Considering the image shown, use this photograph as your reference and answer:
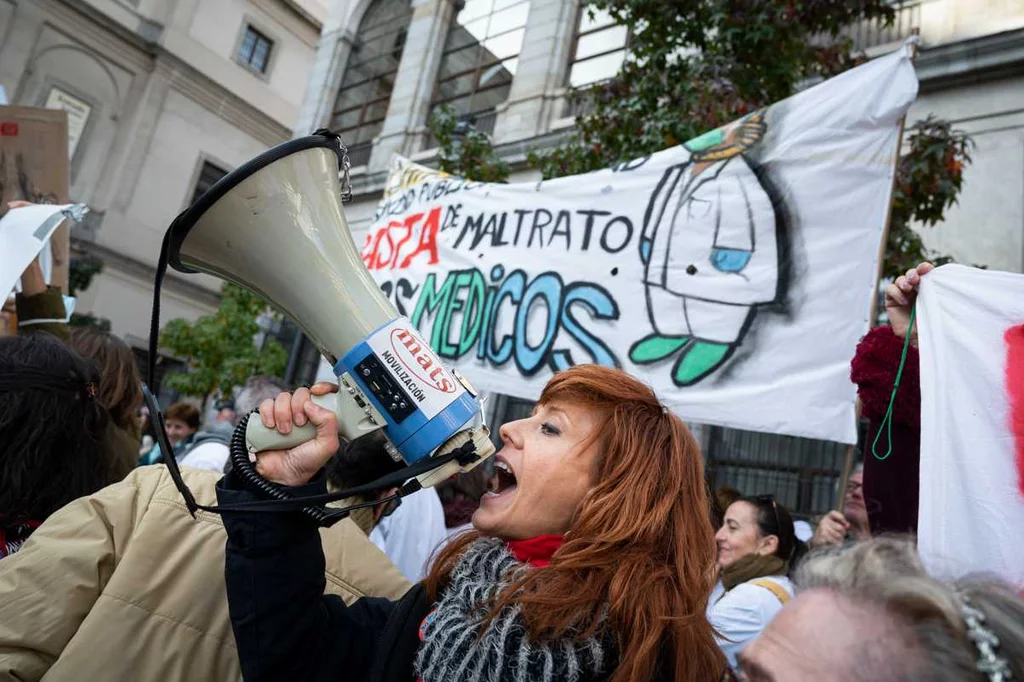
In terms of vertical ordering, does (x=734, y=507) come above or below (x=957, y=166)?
below

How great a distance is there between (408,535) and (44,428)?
151 centimetres

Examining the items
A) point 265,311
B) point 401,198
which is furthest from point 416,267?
point 265,311

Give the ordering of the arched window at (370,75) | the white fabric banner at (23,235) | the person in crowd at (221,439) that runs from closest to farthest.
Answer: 1. the white fabric banner at (23,235)
2. the person in crowd at (221,439)
3. the arched window at (370,75)

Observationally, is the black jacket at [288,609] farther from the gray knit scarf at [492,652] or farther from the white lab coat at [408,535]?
the white lab coat at [408,535]

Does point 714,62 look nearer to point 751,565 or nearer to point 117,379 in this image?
point 751,565

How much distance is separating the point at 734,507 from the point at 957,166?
3.08 metres

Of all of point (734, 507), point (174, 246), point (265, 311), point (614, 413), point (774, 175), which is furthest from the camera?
point (265, 311)

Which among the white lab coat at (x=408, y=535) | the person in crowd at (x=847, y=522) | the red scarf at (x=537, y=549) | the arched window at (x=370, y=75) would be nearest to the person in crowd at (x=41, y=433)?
the red scarf at (x=537, y=549)

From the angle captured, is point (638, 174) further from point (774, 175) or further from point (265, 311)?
point (265, 311)

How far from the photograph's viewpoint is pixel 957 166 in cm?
442

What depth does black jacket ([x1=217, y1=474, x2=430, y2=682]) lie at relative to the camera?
1.20 metres

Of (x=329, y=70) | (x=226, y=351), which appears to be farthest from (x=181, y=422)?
(x=329, y=70)

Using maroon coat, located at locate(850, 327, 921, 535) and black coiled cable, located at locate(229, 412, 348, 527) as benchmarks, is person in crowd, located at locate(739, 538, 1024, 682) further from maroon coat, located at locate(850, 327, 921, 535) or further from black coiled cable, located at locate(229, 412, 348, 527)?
maroon coat, located at locate(850, 327, 921, 535)

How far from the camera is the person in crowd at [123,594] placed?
122 centimetres
